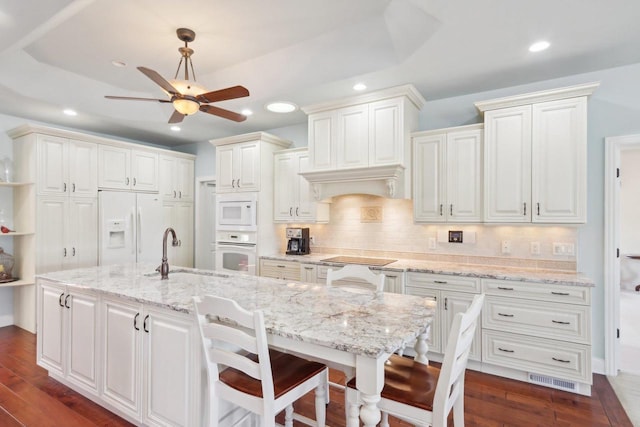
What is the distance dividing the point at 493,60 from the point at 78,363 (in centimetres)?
400

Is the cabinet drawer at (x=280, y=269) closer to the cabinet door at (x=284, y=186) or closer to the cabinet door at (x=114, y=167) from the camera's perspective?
the cabinet door at (x=284, y=186)

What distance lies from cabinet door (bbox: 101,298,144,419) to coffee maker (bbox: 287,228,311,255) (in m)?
2.36

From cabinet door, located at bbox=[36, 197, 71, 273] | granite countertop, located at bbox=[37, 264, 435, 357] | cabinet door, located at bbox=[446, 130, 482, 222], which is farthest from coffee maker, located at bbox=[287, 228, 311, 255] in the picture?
cabinet door, located at bbox=[36, 197, 71, 273]

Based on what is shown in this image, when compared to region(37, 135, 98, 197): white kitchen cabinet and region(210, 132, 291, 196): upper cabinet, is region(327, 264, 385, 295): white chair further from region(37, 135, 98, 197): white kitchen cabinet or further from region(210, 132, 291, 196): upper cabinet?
region(37, 135, 98, 197): white kitchen cabinet

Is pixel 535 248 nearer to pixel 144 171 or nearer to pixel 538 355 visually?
pixel 538 355

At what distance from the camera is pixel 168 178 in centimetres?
529

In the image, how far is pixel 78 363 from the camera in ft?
7.90

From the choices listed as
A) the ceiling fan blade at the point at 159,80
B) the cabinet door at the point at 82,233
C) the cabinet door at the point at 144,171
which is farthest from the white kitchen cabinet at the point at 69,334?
the cabinet door at the point at 144,171

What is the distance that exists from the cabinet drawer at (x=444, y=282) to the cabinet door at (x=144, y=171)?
4.02 m

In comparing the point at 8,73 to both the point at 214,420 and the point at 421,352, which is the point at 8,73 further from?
the point at 421,352

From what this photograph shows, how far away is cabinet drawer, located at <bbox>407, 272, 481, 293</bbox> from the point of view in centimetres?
296

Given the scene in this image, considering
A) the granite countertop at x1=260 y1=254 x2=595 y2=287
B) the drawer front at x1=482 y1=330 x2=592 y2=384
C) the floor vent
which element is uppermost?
the granite countertop at x1=260 y1=254 x2=595 y2=287

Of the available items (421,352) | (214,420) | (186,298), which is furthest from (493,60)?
(214,420)

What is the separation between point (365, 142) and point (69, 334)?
3069 millimetres
